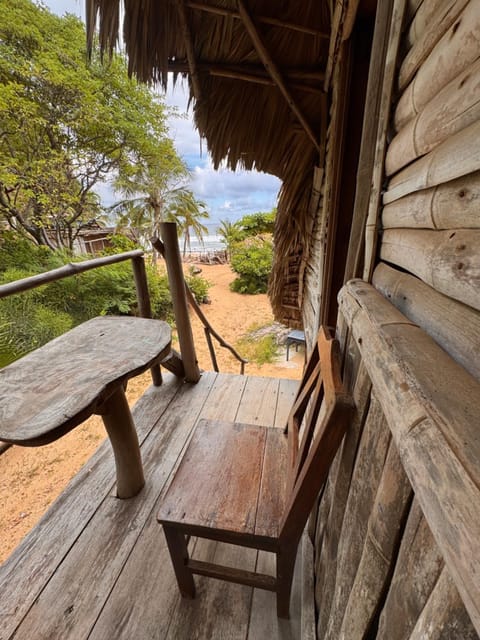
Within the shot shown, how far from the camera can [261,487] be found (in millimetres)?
942

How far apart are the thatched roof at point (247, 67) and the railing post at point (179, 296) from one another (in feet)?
2.71

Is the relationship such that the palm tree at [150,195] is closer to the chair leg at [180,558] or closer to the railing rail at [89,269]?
the railing rail at [89,269]

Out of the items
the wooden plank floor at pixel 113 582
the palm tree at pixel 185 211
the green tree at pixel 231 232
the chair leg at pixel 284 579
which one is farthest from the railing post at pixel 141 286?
the green tree at pixel 231 232

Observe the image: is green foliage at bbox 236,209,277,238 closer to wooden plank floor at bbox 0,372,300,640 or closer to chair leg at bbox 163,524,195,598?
wooden plank floor at bbox 0,372,300,640

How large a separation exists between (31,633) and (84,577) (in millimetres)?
185

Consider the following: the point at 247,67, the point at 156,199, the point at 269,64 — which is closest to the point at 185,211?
the point at 156,199

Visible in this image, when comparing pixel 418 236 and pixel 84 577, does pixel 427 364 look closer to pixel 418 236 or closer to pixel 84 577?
pixel 418 236

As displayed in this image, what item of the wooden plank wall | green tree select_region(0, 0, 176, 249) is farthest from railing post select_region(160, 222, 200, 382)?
green tree select_region(0, 0, 176, 249)

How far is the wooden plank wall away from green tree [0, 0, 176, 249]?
649 centimetres

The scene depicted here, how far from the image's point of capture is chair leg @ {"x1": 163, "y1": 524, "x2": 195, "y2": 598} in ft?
2.90

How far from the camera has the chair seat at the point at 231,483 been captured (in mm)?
837

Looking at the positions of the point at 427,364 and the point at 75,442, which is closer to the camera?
the point at 427,364

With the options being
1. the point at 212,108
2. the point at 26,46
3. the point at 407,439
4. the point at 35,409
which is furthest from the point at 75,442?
the point at 26,46

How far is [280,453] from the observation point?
1085mm
